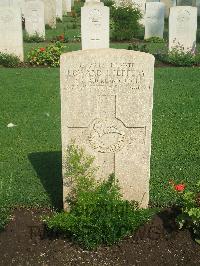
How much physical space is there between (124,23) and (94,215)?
47.3ft

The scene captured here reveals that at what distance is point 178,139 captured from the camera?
21.6 feet

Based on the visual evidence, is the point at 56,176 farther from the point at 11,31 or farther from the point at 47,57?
the point at 11,31

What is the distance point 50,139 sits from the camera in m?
6.66

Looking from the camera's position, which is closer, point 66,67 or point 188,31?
point 66,67

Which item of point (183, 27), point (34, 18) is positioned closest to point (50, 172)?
point (183, 27)

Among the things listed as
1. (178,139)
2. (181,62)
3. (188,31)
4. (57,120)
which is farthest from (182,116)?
(188,31)

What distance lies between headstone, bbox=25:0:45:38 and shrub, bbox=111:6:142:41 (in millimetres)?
2838

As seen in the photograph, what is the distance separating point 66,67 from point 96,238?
1.53m

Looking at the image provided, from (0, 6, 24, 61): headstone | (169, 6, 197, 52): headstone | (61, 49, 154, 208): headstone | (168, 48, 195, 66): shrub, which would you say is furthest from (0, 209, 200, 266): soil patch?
(169, 6, 197, 52): headstone

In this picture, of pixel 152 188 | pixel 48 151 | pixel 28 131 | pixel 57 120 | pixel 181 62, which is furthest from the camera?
pixel 181 62

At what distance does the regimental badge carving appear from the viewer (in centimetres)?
405

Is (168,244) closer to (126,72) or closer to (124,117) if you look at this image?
(124,117)

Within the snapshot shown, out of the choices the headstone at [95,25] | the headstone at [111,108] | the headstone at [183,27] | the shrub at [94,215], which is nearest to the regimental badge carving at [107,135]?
the headstone at [111,108]

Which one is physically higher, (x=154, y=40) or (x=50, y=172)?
(x=154, y=40)
